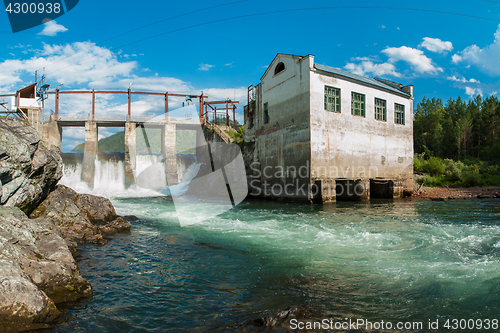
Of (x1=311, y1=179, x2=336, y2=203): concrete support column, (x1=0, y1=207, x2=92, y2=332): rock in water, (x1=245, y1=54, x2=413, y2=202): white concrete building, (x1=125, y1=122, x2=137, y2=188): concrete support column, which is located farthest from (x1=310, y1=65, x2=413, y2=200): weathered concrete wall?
(x1=125, y1=122, x2=137, y2=188): concrete support column

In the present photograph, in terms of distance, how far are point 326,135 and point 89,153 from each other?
905 inches

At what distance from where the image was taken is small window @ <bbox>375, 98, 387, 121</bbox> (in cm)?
2112

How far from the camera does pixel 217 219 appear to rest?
12.9 meters

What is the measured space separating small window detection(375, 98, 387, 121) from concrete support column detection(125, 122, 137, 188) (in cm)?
2245

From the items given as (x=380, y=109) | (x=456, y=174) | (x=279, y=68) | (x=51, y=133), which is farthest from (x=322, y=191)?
(x=51, y=133)

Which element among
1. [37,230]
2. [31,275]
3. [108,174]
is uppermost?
[108,174]

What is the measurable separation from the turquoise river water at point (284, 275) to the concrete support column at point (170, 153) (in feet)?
65.2

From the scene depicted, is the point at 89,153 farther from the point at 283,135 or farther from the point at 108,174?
the point at 283,135

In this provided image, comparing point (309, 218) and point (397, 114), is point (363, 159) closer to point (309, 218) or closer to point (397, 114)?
point (397, 114)

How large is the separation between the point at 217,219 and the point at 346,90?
1246 centimetres

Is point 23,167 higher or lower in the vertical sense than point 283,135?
lower

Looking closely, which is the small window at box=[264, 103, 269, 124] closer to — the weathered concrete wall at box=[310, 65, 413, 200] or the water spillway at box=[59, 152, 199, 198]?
the weathered concrete wall at box=[310, 65, 413, 200]

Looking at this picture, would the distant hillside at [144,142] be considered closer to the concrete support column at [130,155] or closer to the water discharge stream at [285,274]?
the concrete support column at [130,155]

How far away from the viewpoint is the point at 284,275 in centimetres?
578
